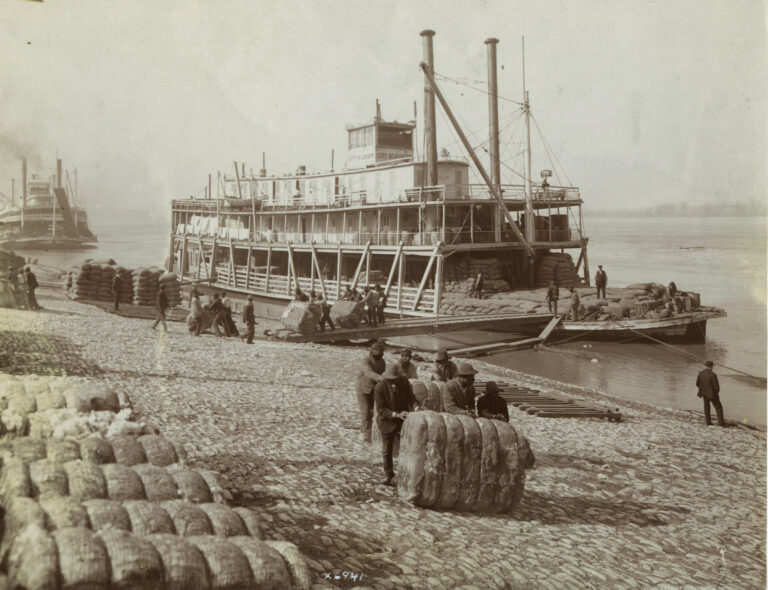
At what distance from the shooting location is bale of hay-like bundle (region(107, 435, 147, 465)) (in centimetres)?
549

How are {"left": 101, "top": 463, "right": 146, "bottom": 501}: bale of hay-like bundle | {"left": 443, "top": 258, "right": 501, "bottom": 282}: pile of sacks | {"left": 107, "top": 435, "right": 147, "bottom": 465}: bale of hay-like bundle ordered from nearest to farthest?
{"left": 101, "top": 463, "right": 146, "bottom": 501}: bale of hay-like bundle
{"left": 107, "top": 435, "right": 147, "bottom": 465}: bale of hay-like bundle
{"left": 443, "top": 258, "right": 501, "bottom": 282}: pile of sacks

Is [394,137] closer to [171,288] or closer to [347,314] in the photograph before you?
[171,288]

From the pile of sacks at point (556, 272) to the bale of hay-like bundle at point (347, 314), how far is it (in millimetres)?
12867

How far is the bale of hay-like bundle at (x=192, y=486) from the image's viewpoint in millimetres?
5047

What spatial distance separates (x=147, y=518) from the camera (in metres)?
4.48

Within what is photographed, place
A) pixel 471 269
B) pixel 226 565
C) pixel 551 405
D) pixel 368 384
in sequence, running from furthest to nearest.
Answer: pixel 471 269, pixel 551 405, pixel 368 384, pixel 226 565

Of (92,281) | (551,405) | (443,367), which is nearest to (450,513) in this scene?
(443,367)

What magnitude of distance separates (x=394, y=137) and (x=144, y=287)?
58.7 ft

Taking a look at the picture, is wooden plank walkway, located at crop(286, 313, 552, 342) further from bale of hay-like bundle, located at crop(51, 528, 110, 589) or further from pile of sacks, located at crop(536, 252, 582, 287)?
bale of hay-like bundle, located at crop(51, 528, 110, 589)

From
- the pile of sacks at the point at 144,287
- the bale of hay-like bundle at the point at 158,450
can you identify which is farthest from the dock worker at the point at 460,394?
the pile of sacks at the point at 144,287

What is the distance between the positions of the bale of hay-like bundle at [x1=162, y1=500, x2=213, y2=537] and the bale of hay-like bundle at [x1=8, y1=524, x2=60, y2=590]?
87cm

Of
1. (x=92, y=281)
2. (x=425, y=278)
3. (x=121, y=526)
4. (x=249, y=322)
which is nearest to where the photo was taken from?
(x=121, y=526)

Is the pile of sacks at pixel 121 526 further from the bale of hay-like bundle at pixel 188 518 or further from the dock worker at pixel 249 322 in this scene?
the dock worker at pixel 249 322

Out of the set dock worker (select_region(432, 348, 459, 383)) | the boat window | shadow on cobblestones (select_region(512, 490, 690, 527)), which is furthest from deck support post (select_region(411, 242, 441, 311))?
shadow on cobblestones (select_region(512, 490, 690, 527))
